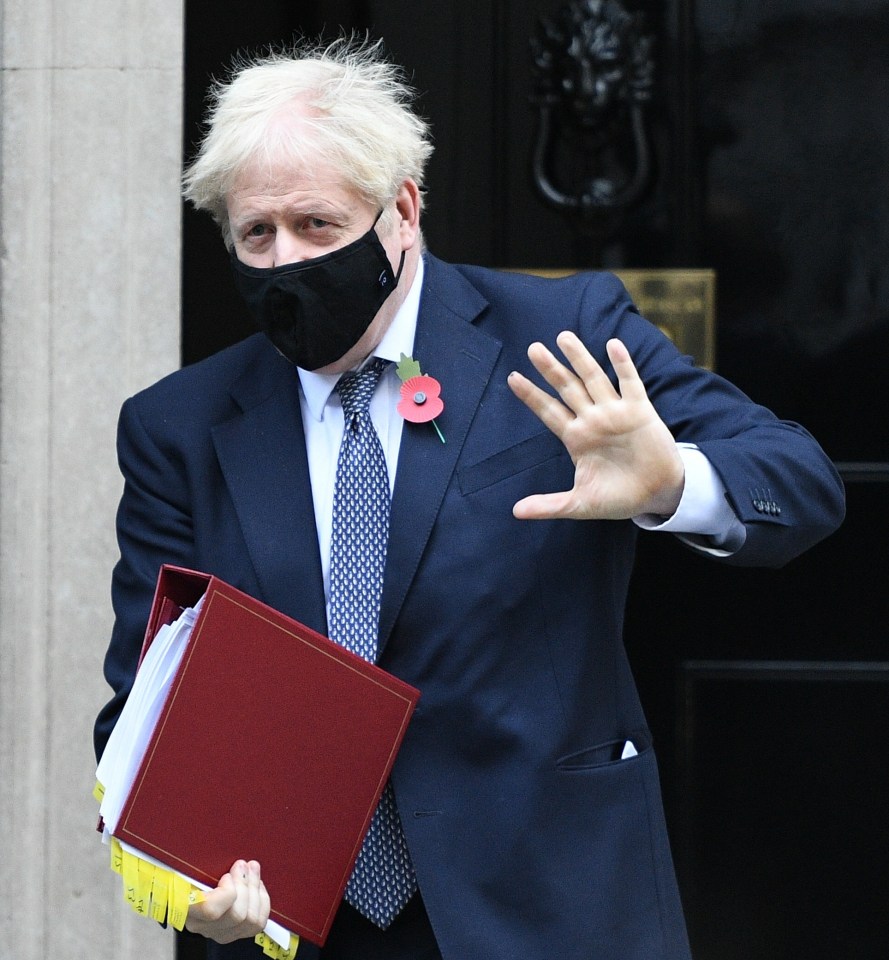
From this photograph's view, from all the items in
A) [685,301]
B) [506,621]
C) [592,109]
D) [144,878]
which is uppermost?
[592,109]

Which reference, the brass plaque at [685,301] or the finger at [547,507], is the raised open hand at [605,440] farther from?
the brass plaque at [685,301]

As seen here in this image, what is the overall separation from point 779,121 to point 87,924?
1976 mm

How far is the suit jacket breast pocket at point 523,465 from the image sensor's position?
1872 millimetres

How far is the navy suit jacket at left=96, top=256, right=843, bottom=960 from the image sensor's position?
71.5 inches

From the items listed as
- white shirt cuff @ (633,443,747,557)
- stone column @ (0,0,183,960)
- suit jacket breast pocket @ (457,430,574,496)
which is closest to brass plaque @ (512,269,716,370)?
stone column @ (0,0,183,960)

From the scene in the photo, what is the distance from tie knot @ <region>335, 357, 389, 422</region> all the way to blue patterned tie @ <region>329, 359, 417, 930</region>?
89 millimetres

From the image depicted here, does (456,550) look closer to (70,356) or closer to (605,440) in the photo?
(605,440)

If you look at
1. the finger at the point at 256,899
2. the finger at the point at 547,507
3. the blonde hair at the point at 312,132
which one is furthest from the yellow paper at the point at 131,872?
the blonde hair at the point at 312,132

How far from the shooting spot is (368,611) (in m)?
1.84

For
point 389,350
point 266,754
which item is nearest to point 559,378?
point 389,350

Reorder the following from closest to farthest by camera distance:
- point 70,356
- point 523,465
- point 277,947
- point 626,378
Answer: point 626,378 < point 277,947 < point 523,465 < point 70,356

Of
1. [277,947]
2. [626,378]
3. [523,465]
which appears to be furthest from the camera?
[523,465]

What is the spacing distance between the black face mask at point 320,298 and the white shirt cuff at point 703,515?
1.41ft

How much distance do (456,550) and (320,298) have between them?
1.13ft
